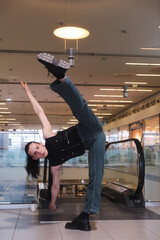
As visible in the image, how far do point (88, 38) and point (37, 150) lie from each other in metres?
6.40

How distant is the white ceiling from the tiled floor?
16.6ft

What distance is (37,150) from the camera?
3.73 meters

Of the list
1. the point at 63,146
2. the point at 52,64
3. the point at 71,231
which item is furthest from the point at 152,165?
the point at 52,64

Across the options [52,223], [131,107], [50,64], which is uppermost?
[131,107]

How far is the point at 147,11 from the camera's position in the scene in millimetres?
7820

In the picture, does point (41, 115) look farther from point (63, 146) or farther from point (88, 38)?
point (88, 38)

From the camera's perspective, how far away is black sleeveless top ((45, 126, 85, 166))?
12.8 ft

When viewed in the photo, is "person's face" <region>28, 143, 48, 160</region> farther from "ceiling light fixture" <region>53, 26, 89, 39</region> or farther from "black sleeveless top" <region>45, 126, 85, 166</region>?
"ceiling light fixture" <region>53, 26, 89, 39</region>

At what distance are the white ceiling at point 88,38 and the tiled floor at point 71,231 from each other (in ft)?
16.6

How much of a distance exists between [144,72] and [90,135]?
9.95m

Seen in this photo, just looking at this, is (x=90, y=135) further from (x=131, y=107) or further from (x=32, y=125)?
(x=32, y=125)

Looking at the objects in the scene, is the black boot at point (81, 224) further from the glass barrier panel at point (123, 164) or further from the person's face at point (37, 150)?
the glass barrier panel at point (123, 164)

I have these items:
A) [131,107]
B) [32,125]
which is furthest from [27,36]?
[32,125]

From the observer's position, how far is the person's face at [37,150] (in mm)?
3725
